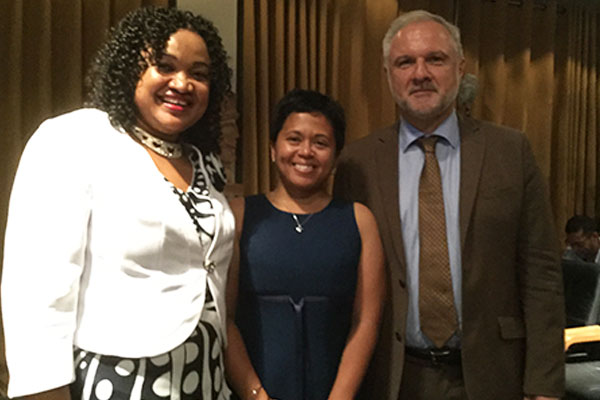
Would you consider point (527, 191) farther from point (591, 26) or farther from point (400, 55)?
point (591, 26)

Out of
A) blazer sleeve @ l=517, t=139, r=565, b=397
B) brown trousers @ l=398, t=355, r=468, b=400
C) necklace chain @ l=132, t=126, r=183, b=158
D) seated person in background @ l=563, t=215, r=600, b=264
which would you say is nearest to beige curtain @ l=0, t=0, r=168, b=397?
necklace chain @ l=132, t=126, r=183, b=158

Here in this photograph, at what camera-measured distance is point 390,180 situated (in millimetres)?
1609

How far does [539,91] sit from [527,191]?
343cm

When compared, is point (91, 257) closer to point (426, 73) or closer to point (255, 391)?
point (255, 391)

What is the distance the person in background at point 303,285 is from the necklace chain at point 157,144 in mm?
339

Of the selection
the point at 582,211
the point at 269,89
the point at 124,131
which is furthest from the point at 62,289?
the point at 582,211

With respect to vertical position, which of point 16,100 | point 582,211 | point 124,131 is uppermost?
point 16,100

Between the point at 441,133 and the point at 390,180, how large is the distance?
8.4 inches

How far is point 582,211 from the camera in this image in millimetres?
4922

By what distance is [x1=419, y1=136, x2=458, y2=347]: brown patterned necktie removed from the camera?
5.00 ft

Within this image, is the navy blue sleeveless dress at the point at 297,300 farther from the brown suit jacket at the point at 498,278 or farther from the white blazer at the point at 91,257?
the white blazer at the point at 91,257

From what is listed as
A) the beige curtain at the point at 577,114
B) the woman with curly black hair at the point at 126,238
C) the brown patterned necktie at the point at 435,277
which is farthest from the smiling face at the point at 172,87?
the beige curtain at the point at 577,114

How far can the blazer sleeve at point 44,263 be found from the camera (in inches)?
Result: 38.7

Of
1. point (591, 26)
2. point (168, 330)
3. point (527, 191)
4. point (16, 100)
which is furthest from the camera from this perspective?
point (591, 26)
